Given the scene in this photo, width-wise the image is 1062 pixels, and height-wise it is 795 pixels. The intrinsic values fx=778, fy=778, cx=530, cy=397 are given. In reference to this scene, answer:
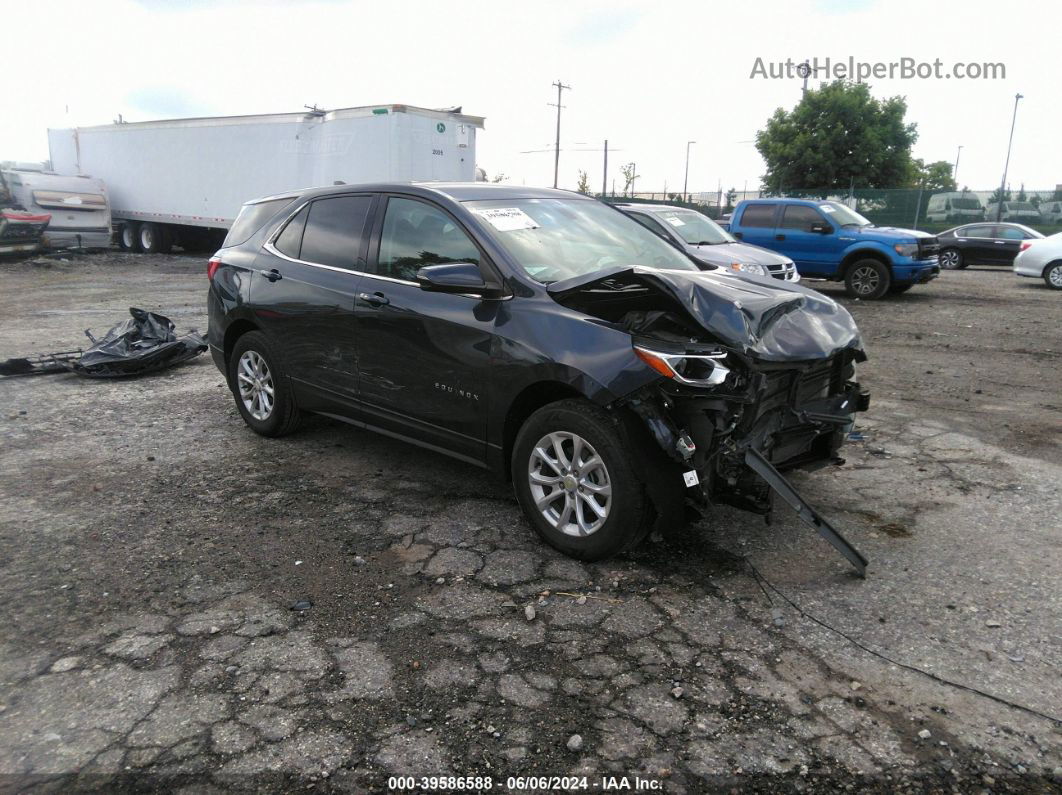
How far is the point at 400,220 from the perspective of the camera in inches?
181

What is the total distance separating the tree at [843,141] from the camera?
33969 mm

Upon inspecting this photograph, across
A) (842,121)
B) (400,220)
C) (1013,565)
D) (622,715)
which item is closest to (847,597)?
(1013,565)

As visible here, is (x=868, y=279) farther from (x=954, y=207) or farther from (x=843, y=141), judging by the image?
(x=843, y=141)

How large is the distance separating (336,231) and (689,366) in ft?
8.74

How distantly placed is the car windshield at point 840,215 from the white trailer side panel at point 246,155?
283 inches

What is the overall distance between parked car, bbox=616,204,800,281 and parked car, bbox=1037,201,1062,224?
2301 cm

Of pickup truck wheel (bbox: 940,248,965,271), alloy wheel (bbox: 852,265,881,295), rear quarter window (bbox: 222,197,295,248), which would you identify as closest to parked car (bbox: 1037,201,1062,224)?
pickup truck wheel (bbox: 940,248,965,271)

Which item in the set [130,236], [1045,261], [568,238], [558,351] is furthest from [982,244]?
[130,236]

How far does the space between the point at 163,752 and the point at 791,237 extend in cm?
1408

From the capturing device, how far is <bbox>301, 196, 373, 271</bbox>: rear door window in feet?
15.7

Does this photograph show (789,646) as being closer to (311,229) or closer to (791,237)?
(311,229)

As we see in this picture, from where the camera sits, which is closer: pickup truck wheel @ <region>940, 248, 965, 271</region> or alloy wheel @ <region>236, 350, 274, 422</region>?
alloy wheel @ <region>236, 350, 274, 422</region>

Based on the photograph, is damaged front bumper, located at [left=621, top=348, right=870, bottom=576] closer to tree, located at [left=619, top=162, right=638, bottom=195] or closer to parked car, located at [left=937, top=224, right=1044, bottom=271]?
parked car, located at [left=937, top=224, right=1044, bottom=271]

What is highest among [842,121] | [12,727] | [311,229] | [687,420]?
[842,121]
